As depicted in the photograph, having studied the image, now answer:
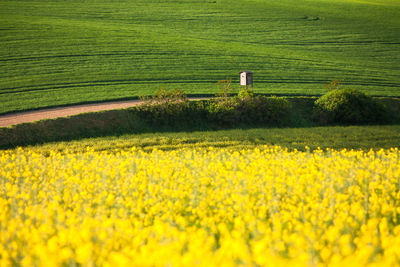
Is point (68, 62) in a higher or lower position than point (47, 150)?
higher

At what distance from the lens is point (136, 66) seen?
1307 inches

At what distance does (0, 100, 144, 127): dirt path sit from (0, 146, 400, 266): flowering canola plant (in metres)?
8.88

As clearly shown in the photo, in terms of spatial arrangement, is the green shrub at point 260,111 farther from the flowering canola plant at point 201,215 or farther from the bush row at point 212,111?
the flowering canola plant at point 201,215

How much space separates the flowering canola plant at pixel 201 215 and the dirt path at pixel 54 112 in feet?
29.1

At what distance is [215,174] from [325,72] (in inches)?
1169

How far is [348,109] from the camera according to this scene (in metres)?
21.5

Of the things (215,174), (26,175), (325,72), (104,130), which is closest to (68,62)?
(104,130)

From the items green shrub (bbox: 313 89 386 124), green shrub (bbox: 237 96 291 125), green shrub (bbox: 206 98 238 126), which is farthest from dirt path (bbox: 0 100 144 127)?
green shrub (bbox: 313 89 386 124)

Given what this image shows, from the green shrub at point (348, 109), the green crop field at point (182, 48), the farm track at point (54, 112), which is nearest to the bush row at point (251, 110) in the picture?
the green shrub at point (348, 109)

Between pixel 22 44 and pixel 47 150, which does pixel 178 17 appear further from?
pixel 47 150

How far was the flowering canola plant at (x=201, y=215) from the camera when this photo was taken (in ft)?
13.7

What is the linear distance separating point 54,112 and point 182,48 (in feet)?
65.4

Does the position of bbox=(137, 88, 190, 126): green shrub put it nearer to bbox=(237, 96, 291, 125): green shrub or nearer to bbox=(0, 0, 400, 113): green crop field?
bbox=(237, 96, 291, 125): green shrub

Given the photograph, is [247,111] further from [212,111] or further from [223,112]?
[212,111]
